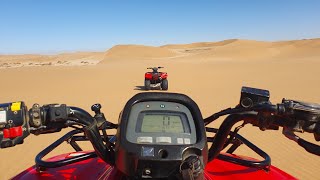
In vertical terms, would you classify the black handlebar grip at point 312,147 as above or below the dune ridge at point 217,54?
above

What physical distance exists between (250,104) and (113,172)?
779 mm

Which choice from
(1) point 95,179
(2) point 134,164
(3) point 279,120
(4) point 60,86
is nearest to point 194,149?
(2) point 134,164

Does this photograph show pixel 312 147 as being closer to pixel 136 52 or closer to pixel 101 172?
pixel 101 172

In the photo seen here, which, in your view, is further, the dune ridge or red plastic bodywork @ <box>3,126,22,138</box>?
the dune ridge

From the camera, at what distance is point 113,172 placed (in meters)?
1.77

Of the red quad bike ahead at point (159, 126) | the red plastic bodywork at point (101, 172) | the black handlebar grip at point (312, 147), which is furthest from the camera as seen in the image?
the red plastic bodywork at point (101, 172)

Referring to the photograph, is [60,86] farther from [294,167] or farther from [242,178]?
[242,178]

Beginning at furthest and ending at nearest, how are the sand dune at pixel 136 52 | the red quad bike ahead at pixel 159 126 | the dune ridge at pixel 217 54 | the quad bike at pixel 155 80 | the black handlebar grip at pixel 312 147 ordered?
the sand dune at pixel 136 52 → the dune ridge at pixel 217 54 → the quad bike at pixel 155 80 → the black handlebar grip at pixel 312 147 → the red quad bike ahead at pixel 159 126

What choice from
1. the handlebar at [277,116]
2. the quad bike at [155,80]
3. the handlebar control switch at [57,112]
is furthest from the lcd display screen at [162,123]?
the quad bike at [155,80]

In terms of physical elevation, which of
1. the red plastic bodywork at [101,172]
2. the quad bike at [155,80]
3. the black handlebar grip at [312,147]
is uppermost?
the black handlebar grip at [312,147]

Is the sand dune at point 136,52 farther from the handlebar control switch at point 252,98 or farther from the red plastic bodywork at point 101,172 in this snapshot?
the handlebar control switch at point 252,98

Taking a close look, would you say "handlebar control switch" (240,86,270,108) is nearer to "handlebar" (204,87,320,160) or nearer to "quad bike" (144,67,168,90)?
"handlebar" (204,87,320,160)

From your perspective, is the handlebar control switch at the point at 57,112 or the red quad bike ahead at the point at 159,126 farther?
the handlebar control switch at the point at 57,112

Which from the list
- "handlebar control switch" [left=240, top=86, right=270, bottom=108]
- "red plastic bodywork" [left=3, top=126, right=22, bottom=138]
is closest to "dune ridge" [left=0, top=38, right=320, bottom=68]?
"handlebar control switch" [left=240, top=86, right=270, bottom=108]
